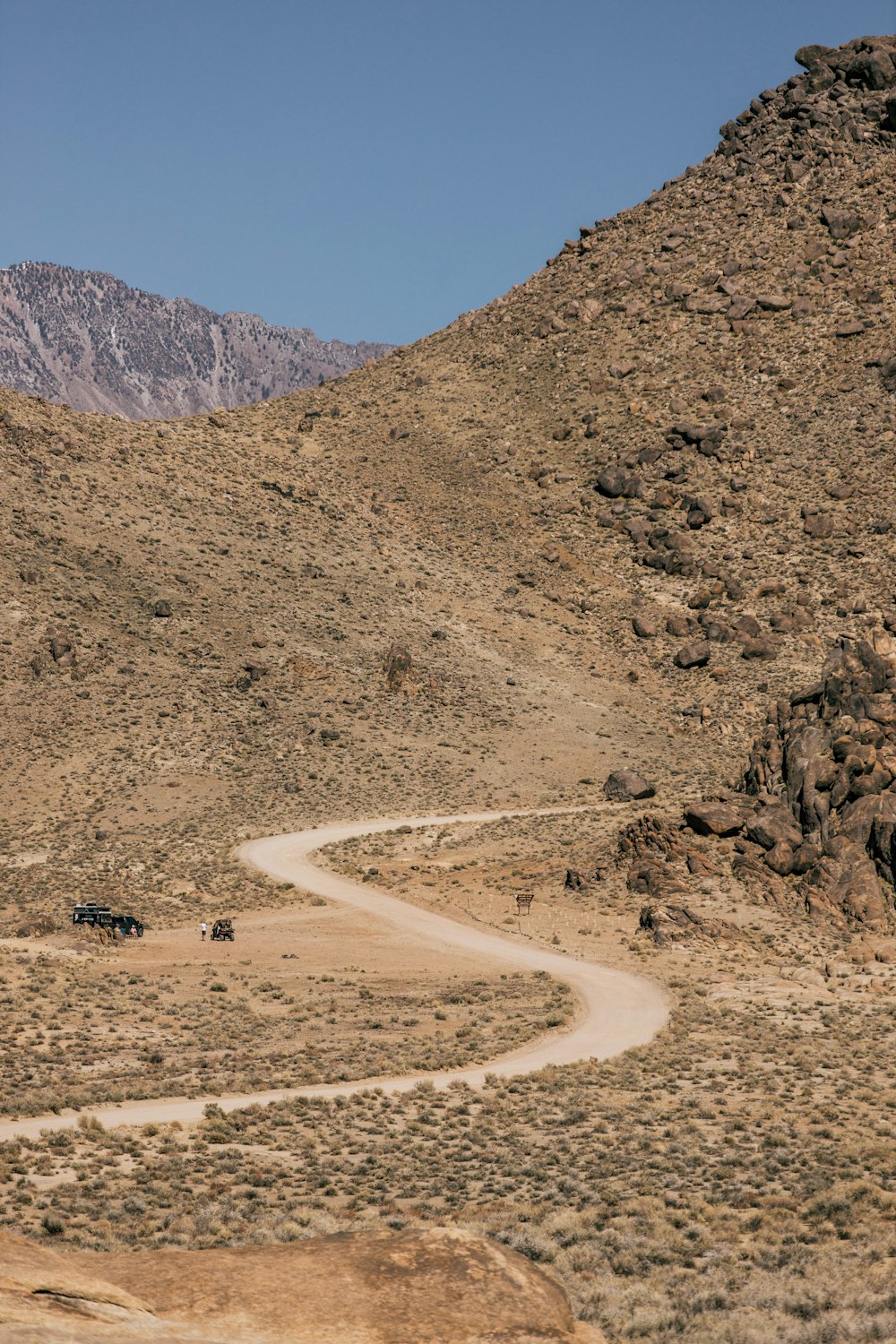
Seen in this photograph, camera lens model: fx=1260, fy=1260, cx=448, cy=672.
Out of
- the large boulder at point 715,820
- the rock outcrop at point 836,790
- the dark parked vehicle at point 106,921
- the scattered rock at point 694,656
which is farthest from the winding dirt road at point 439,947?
the scattered rock at point 694,656

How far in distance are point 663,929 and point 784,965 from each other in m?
4.22

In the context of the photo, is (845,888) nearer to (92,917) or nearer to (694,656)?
(92,917)

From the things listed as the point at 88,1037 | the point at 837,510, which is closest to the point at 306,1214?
the point at 88,1037

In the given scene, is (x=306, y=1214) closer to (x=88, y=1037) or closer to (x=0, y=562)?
(x=88, y=1037)

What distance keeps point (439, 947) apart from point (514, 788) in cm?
2269

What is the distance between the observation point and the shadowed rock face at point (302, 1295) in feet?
32.3

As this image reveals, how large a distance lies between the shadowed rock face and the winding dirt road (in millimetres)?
11500

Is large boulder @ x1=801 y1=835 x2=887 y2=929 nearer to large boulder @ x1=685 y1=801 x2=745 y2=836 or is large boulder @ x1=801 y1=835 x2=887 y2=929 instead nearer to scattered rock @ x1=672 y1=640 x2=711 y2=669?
large boulder @ x1=685 y1=801 x2=745 y2=836

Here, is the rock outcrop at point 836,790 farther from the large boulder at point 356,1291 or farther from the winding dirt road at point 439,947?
the large boulder at point 356,1291

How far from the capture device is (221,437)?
328 ft

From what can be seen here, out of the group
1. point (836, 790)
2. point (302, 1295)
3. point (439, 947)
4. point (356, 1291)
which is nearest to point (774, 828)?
point (836, 790)

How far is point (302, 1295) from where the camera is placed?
433 inches

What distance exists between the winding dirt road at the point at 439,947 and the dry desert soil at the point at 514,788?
23 cm

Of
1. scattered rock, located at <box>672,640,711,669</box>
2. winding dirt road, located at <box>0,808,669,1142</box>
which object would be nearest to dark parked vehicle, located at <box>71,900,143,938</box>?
winding dirt road, located at <box>0,808,669,1142</box>
